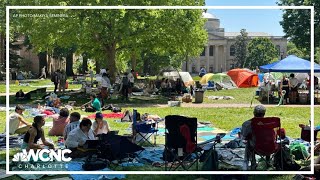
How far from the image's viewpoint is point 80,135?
755cm

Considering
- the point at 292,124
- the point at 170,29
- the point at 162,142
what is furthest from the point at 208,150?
the point at 170,29

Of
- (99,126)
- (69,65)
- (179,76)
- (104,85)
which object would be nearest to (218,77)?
(179,76)

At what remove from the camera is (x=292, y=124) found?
40.2ft

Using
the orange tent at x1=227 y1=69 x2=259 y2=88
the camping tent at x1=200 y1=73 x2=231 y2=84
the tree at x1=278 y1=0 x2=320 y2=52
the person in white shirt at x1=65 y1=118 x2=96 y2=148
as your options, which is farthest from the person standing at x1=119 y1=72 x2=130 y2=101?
the tree at x1=278 y1=0 x2=320 y2=52

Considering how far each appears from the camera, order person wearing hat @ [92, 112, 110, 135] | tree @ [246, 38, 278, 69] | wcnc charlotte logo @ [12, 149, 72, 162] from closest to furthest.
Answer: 1. wcnc charlotte logo @ [12, 149, 72, 162]
2. person wearing hat @ [92, 112, 110, 135]
3. tree @ [246, 38, 278, 69]

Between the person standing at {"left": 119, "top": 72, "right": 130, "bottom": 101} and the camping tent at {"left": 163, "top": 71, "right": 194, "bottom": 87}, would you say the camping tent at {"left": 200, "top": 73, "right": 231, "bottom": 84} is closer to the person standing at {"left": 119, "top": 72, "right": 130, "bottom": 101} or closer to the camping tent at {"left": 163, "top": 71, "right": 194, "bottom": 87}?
the camping tent at {"left": 163, "top": 71, "right": 194, "bottom": 87}

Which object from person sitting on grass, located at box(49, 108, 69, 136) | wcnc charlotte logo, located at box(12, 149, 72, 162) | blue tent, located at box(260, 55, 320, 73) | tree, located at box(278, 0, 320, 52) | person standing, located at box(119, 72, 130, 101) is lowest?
wcnc charlotte logo, located at box(12, 149, 72, 162)

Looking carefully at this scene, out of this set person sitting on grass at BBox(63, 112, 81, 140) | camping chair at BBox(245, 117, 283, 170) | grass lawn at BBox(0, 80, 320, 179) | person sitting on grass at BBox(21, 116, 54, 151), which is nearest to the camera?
camping chair at BBox(245, 117, 283, 170)

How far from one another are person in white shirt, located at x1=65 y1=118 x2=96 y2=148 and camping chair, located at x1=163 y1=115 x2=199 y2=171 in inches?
52.6

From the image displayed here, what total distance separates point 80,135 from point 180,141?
1.69 metres

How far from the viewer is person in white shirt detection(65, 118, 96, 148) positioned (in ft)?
24.6

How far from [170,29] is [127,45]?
6.52 ft

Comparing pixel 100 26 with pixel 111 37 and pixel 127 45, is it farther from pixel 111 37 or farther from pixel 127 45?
pixel 127 45

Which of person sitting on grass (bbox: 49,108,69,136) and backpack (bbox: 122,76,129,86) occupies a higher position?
backpack (bbox: 122,76,129,86)
